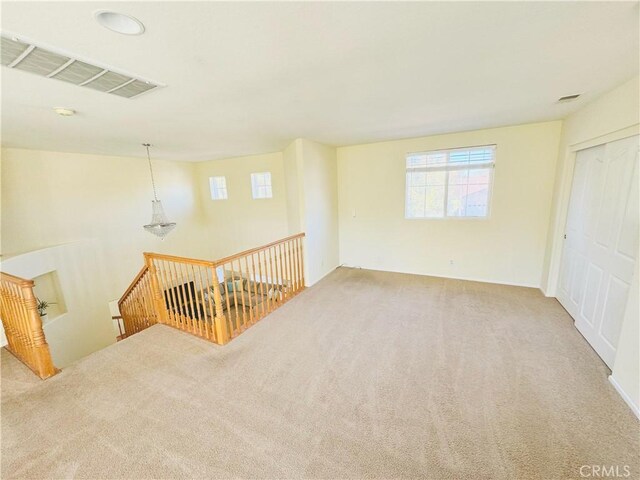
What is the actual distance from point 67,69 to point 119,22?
81 centimetres

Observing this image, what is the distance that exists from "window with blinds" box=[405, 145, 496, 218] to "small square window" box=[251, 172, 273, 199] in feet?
10.5

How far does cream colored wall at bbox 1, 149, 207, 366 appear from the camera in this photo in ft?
13.2

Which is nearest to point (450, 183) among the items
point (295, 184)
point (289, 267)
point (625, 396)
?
point (295, 184)

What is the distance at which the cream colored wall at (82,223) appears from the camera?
4.03 metres

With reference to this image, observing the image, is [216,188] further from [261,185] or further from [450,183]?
[450,183]

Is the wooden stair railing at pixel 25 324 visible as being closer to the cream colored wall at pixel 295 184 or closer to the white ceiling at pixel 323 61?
the white ceiling at pixel 323 61

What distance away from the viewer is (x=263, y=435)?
5.74ft

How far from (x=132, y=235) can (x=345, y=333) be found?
5291 millimetres

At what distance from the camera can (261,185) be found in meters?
6.10

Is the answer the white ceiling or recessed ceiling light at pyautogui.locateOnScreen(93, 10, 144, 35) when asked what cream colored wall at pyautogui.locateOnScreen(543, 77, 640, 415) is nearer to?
the white ceiling

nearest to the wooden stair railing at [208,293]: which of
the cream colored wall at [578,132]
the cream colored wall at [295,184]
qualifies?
the cream colored wall at [295,184]

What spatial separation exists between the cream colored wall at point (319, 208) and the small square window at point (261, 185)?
174 cm

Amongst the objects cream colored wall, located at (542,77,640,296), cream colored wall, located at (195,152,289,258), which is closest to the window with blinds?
cream colored wall, located at (542,77,640,296)

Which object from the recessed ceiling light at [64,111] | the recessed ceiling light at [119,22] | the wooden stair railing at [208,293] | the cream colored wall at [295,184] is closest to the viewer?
the recessed ceiling light at [119,22]
